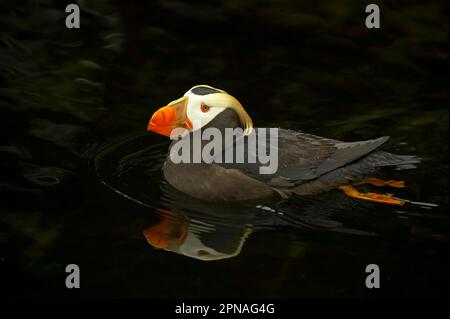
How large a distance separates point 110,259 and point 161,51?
3302 millimetres

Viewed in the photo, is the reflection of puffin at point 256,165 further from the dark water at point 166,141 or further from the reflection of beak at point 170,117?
the dark water at point 166,141

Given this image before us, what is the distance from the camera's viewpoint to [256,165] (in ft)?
17.5

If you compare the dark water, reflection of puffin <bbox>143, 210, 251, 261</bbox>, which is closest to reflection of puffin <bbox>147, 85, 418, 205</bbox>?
the dark water

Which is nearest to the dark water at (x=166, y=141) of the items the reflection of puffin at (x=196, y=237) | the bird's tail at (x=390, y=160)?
the reflection of puffin at (x=196, y=237)

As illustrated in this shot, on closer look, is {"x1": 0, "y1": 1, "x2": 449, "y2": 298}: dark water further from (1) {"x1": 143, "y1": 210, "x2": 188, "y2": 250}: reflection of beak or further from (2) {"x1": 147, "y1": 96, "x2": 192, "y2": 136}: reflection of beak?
(2) {"x1": 147, "y1": 96, "x2": 192, "y2": 136}: reflection of beak

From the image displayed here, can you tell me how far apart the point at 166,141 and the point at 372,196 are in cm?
165

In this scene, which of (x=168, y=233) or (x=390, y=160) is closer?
(x=168, y=233)

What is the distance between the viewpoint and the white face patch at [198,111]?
546 centimetres

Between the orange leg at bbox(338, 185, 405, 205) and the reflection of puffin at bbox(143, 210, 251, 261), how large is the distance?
2.81 ft

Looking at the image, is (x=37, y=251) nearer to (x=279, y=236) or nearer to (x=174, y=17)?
(x=279, y=236)

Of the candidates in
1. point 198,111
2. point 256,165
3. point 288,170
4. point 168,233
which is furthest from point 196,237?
point 198,111

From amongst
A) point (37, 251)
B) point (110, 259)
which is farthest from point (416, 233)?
point (37, 251)

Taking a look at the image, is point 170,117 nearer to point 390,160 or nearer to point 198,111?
point 198,111

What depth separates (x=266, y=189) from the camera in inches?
211
